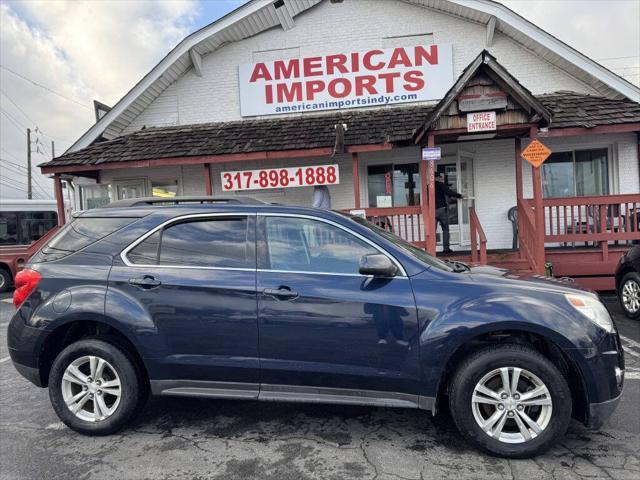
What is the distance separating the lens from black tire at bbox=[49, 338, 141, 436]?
3346 millimetres

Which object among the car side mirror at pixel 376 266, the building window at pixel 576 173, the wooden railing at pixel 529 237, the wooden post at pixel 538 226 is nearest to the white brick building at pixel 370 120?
the building window at pixel 576 173

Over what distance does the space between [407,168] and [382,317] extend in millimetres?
8158

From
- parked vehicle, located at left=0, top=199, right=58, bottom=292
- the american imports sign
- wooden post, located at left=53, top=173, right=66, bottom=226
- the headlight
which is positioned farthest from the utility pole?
the headlight

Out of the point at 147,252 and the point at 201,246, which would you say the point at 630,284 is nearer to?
the point at 201,246

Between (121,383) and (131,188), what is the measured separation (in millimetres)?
9805

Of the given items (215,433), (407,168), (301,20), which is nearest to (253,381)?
(215,433)

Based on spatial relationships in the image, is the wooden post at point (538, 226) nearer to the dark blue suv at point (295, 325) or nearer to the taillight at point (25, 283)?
the dark blue suv at point (295, 325)

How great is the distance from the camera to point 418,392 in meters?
3.01

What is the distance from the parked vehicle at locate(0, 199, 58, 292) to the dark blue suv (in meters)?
10.5

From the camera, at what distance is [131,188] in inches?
478

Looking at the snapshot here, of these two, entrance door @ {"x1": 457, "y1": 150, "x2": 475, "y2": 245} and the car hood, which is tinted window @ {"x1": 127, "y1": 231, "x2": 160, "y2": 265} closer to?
the car hood

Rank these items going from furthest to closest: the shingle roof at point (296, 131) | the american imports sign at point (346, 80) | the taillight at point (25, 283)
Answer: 1. the american imports sign at point (346, 80)
2. the shingle roof at point (296, 131)
3. the taillight at point (25, 283)

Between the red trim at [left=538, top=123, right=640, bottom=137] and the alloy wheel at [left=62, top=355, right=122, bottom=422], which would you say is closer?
the alloy wheel at [left=62, top=355, right=122, bottom=422]

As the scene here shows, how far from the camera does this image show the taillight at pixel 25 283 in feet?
11.4
